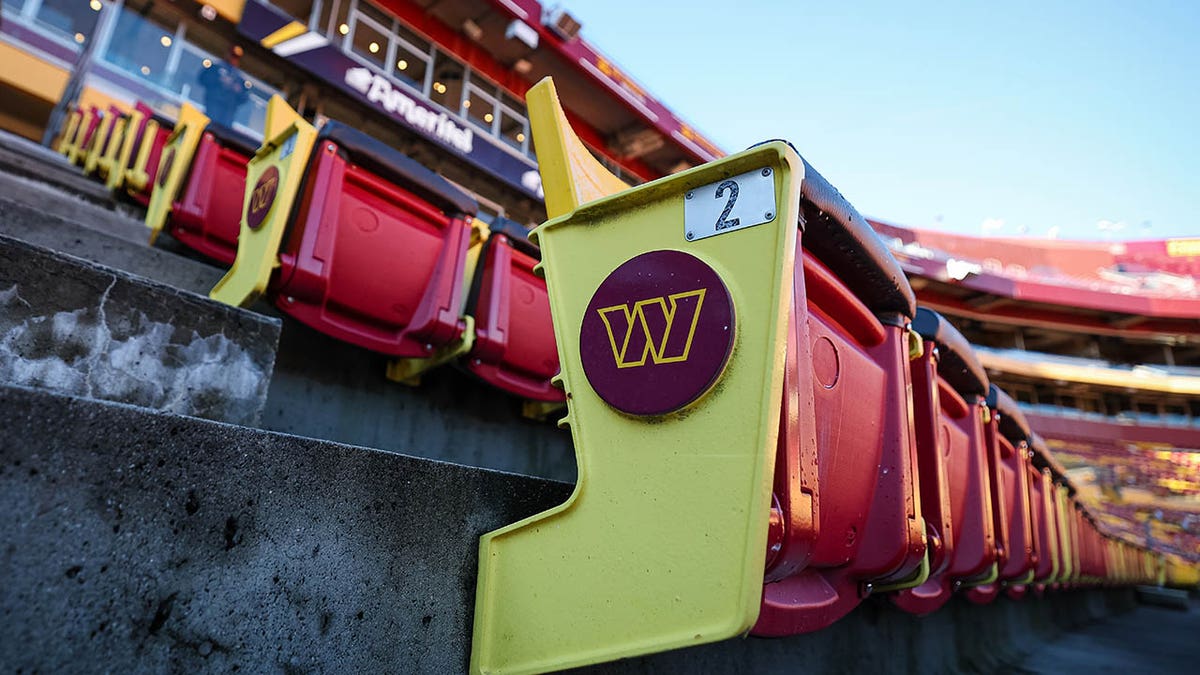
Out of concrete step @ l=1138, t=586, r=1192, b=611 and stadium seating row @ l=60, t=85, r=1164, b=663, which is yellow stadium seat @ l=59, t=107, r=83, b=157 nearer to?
stadium seating row @ l=60, t=85, r=1164, b=663

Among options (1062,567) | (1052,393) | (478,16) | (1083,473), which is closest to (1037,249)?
(1052,393)

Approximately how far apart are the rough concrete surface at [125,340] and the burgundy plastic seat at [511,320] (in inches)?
37.7

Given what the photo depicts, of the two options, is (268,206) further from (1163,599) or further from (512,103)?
(1163,599)

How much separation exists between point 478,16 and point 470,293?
881cm

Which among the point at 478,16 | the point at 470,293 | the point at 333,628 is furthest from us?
the point at 478,16

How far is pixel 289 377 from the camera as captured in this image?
186 cm

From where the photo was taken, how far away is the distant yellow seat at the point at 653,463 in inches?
25.9

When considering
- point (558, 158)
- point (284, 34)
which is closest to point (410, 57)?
point (284, 34)

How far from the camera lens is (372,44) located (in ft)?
29.5

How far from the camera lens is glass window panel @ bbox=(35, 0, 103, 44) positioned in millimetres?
8617

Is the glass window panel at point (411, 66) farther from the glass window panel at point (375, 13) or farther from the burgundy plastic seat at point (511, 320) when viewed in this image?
the burgundy plastic seat at point (511, 320)

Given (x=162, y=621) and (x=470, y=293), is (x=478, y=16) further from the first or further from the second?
(x=162, y=621)

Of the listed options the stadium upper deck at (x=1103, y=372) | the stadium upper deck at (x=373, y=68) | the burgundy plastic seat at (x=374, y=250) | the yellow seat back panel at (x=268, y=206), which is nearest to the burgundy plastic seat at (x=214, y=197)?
the yellow seat back panel at (x=268, y=206)

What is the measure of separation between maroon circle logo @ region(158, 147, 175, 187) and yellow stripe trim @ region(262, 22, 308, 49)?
5663 millimetres
